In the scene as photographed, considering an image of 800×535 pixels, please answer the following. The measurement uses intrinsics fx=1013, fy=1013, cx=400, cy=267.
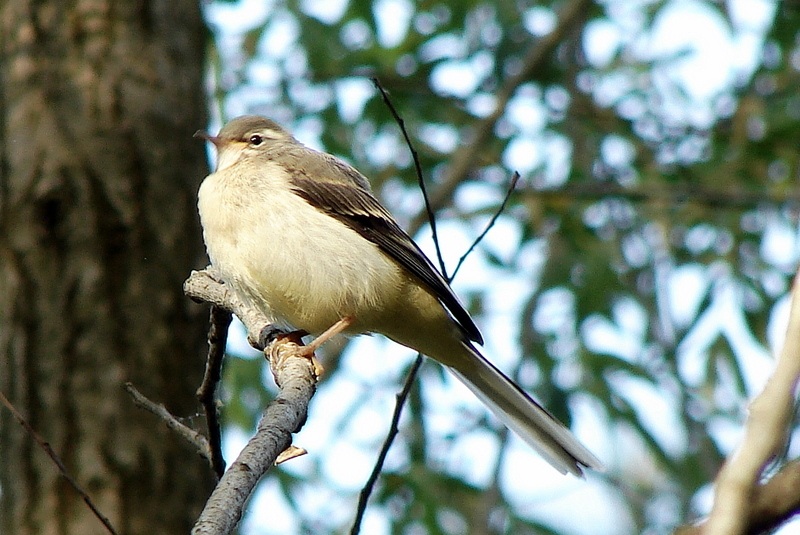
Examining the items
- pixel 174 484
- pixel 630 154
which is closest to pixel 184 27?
pixel 174 484

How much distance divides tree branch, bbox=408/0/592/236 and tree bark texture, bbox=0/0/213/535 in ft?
6.04

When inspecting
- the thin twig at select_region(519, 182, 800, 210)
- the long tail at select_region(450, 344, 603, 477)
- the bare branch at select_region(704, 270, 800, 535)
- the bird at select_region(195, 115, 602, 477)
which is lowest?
the bare branch at select_region(704, 270, 800, 535)

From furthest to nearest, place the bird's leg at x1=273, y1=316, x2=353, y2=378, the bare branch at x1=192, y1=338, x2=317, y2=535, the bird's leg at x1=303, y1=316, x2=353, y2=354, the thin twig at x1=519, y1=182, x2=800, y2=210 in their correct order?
the thin twig at x1=519, y1=182, x2=800, y2=210, the bird's leg at x1=303, y1=316, x2=353, y2=354, the bird's leg at x1=273, y1=316, x2=353, y2=378, the bare branch at x1=192, y1=338, x2=317, y2=535

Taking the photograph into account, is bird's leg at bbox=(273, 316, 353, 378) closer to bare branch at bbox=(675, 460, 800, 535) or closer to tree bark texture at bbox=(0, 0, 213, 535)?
tree bark texture at bbox=(0, 0, 213, 535)

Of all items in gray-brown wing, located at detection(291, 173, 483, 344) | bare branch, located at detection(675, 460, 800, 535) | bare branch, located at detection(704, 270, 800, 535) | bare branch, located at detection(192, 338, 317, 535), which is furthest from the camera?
gray-brown wing, located at detection(291, 173, 483, 344)

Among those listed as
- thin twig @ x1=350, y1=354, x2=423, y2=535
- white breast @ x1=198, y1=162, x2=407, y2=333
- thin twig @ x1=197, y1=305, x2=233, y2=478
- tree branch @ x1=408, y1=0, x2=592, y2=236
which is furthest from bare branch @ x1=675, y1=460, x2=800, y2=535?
tree branch @ x1=408, y1=0, x2=592, y2=236

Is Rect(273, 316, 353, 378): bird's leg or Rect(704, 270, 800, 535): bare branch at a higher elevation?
Rect(273, 316, 353, 378): bird's leg

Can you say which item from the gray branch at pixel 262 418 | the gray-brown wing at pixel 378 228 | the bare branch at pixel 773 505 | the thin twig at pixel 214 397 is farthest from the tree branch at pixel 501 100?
the bare branch at pixel 773 505

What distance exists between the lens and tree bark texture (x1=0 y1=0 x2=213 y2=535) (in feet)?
16.8

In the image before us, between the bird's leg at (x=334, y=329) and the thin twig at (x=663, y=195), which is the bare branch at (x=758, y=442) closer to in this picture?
the bird's leg at (x=334, y=329)

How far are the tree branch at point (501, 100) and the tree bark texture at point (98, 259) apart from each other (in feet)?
6.04

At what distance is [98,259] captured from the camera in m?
5.41

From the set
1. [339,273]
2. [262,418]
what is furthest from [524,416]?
[262,418]

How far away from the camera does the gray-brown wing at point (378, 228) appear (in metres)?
5.04
